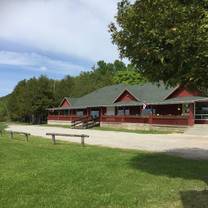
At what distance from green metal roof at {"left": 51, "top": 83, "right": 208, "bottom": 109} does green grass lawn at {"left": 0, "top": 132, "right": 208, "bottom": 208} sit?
2495cm

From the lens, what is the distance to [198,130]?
41938 mm

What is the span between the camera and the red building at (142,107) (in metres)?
46.8

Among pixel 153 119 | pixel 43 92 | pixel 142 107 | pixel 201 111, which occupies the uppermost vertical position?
pixel 43 92

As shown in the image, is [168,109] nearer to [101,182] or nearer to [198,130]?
[198,130]

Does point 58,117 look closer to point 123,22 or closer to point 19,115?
point 19,115

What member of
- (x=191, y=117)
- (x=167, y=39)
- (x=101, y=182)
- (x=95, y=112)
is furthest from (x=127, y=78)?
(x=167, y=39)

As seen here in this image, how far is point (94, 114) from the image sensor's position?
69.1m

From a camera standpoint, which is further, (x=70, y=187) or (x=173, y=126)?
(x=173, y=126)

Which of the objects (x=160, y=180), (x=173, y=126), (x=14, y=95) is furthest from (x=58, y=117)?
(x=160, y=180)

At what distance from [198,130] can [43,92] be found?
47.0 metres

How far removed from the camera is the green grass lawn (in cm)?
1035

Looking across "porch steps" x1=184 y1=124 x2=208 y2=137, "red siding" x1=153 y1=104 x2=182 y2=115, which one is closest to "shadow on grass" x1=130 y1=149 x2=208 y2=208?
"porch steps" x1=184 y1=124 x2=208 y2=137

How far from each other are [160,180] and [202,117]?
34.5 meters

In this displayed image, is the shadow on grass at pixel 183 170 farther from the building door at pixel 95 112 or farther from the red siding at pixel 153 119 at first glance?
the building door at pixel 95 112
